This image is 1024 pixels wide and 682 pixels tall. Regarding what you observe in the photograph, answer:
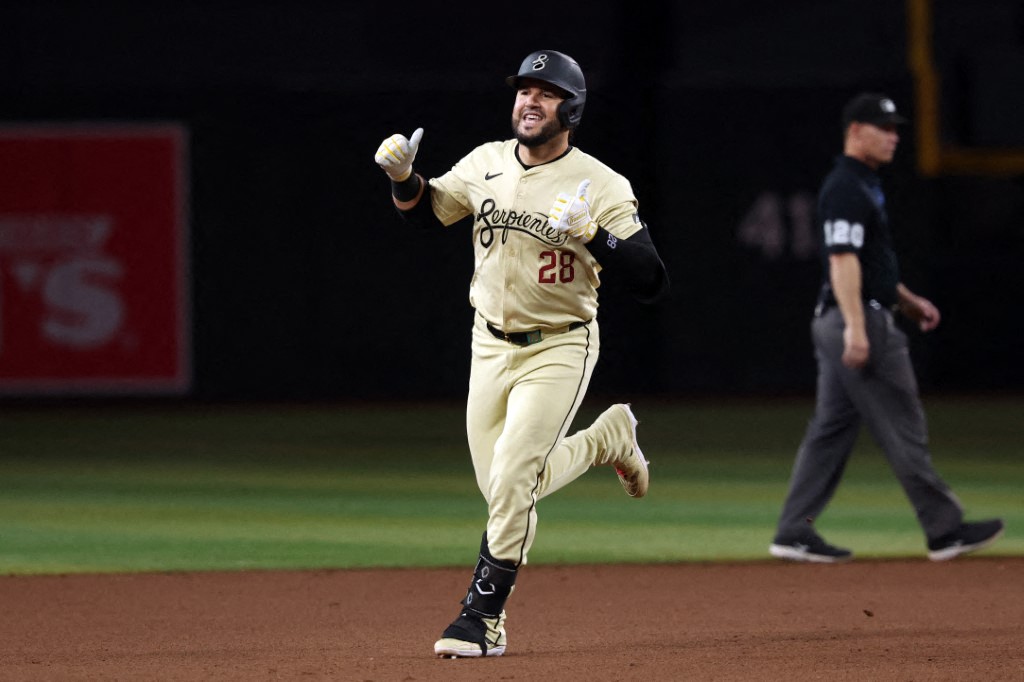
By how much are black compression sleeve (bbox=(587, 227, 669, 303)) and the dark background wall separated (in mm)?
13543

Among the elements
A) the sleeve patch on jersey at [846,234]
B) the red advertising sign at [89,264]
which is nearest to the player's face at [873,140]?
the sleeve patch on jersey at [846,234]

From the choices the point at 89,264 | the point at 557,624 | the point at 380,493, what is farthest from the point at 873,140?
the point at 89,264

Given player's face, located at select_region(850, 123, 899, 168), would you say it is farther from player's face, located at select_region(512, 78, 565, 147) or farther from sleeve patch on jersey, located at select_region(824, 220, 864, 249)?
player's face, located at select_region(512, 78, 565, 147)

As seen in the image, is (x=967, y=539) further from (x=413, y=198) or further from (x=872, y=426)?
(x=413, y=198)

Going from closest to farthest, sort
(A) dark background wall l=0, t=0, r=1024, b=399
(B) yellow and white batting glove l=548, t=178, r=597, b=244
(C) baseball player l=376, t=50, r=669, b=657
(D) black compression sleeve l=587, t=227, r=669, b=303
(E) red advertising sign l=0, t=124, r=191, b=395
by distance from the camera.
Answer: (B) yellow and white batting glove l=548, t=178, r=597, b=244
(D) black compression sleeve l=587, t=227, r=669, b=303
(C) baseball player l=376, t=50, r=669, b=657
(E) red advertising sign l=0, t=124, r=191, b=395
(A) dark background wall l=0, t=0, r=1024, b=399

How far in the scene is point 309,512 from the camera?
36.0 ft

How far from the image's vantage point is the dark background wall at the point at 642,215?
19.9 metres

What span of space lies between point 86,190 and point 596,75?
6486mm

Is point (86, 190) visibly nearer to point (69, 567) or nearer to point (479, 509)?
point (479, 509)

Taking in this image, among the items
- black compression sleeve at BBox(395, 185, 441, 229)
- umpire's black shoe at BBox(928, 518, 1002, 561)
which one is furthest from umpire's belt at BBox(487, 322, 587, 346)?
umpire's black shoe at BBox(928, 518, 1002, 561)

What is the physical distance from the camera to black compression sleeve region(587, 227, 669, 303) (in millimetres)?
6051

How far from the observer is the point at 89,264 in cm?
1927

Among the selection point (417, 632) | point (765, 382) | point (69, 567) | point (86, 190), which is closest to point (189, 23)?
point (86, 190)

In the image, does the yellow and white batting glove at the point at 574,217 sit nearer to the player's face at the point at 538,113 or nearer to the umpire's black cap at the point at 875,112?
the player's face at the point at 538,113
